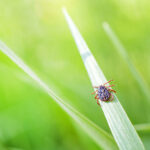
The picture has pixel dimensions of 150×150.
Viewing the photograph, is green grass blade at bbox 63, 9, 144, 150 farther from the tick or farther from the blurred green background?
the blurred green background

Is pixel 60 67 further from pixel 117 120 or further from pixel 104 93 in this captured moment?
pixel 117 120

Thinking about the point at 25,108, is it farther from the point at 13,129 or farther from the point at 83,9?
the point at 83,9

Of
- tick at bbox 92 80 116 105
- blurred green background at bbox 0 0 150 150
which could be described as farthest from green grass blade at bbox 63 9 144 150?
blurred green background at bbox 0 0 150 150

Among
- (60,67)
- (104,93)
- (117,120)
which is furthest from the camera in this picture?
(60,67)

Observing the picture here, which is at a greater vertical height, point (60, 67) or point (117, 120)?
point (60, 67)

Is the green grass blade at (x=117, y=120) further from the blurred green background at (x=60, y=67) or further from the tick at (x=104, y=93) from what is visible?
the blurred green background at (x=60, y=67)

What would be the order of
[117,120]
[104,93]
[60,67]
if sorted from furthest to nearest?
[60,67] → [104,93] → [117,120]

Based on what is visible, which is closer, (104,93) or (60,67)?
(104,93)

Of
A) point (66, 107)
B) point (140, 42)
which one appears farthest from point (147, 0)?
point (66, 107)

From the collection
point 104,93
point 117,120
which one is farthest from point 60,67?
point 117,120
